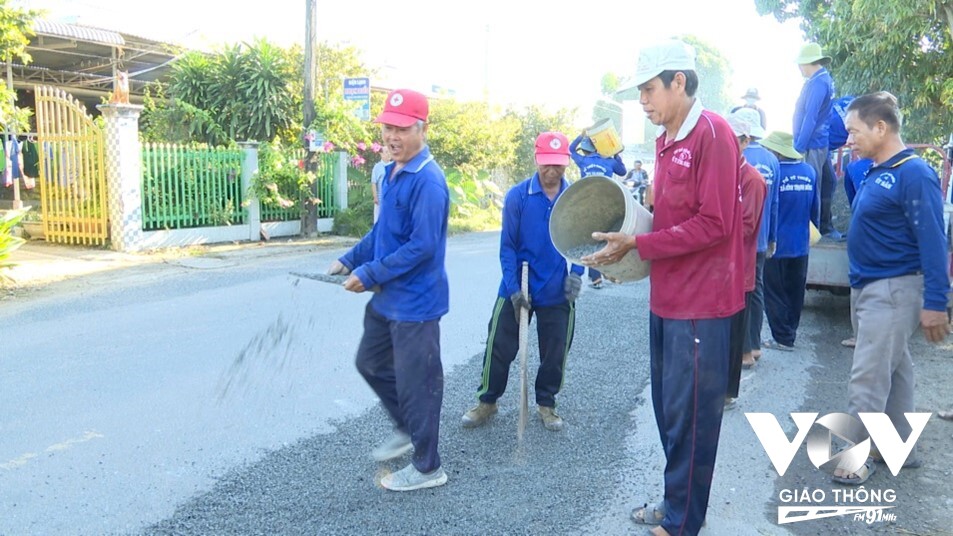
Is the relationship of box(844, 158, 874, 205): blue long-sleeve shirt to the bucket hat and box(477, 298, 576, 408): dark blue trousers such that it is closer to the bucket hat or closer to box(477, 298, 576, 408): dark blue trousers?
the bucket hat

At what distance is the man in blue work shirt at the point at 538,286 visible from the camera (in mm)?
4383

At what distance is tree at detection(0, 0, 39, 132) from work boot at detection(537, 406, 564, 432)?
9892 millimetres

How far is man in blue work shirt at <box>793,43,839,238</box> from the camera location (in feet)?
22.6

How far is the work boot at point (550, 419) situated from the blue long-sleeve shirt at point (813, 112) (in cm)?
395

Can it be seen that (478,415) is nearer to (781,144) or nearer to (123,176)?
(781,144)

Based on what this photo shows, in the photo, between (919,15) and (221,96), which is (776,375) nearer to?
(919,15)

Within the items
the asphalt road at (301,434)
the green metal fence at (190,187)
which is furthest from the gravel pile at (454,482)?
the green metal fence at (190,187)

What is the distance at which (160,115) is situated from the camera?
14844 millimetres

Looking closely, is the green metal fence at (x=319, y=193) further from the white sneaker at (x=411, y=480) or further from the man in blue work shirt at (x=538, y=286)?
the white sneaker at (x=411, y=480)

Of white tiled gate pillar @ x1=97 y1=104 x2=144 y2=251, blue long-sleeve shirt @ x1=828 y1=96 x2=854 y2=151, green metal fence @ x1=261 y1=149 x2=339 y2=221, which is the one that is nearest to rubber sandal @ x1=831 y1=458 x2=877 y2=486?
blue long-sleeve shirt @ x1=828 y1=96 x2=854 y2=151

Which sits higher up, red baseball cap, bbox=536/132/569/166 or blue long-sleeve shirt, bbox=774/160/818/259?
red baseball cap, bbox=536/132/569/166

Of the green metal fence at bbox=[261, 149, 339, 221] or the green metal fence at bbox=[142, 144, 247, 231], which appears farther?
the green metal fence at bbox=[261, 149, 339, 221]

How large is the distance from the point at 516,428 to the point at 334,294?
14.9 feet

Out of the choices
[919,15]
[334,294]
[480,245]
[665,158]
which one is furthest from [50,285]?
[919,15]
